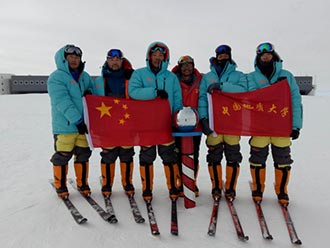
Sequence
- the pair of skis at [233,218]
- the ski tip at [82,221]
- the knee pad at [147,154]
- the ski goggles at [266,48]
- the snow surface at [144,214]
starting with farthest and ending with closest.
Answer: the knee pad at [147,154] < the ski goggles at [266,48] < the ski tip at [82,221] < the pair of skis at [233,218] < the snow surface at [144,214]

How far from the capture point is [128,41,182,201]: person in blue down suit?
12.6 ft

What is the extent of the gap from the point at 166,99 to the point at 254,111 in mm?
1337

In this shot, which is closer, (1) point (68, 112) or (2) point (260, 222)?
(2) point (260, 222)

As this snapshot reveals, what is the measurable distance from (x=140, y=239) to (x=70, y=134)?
186 centimetres

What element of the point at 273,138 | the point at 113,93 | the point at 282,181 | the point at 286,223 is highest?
the point at 113,93

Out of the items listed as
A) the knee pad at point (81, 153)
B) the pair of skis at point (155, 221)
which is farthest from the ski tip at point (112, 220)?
the knee pad at point (81, 153)

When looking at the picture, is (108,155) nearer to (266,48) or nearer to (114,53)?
(114,53)

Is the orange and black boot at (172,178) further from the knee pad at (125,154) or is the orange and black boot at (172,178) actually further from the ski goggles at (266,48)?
the ski goggles at (266,48)

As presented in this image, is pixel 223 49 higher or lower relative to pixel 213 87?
higher

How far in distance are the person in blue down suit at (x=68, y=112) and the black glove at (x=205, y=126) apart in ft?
5.66

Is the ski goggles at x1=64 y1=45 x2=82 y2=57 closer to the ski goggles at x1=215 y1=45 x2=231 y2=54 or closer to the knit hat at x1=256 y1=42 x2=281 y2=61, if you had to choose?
the ski goggles at x1=215 y1=45 x2=231 y2=54

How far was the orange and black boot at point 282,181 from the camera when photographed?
3.76 meters

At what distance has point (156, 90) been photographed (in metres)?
3.83

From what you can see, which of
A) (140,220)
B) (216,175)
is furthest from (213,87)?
(140,220)
